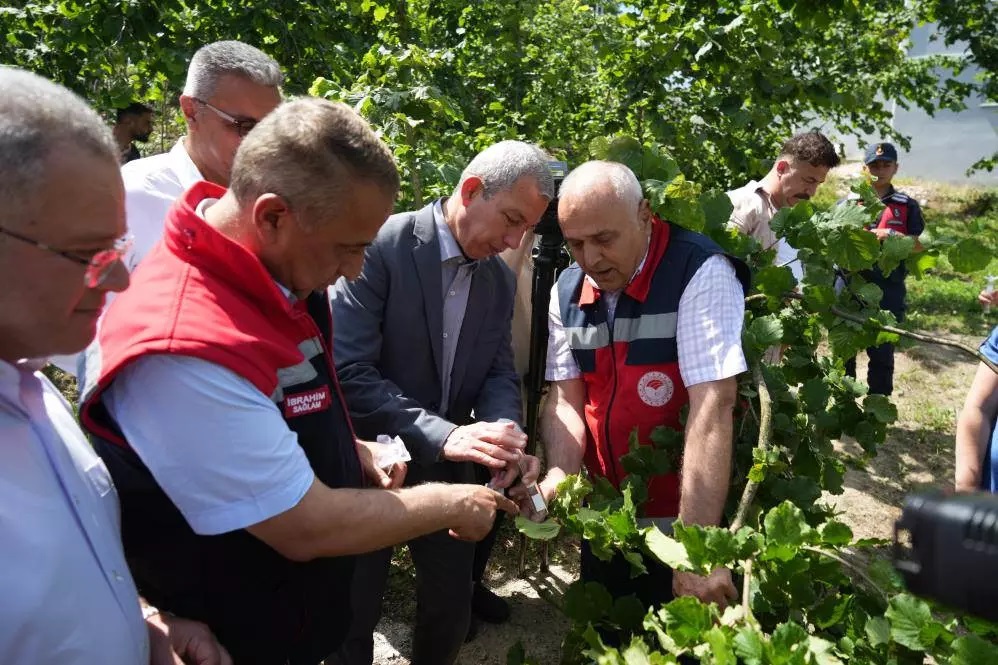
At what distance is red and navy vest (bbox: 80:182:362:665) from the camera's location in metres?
1.21

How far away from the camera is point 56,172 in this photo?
39.4 inches

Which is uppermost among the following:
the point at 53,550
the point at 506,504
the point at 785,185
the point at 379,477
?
the point at 785,185

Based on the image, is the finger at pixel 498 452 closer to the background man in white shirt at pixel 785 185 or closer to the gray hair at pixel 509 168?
the gray hair at pixel 509 168

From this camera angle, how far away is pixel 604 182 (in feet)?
6.91

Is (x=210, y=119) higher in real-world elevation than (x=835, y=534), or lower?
higher

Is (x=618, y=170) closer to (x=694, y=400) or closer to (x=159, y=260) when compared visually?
(x=694, y=400)

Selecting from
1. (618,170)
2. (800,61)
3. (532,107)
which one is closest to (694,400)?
(618,170)

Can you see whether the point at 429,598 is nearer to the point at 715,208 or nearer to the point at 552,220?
the point at 552,220

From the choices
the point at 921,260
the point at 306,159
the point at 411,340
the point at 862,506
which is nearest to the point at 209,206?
the point at 306,159

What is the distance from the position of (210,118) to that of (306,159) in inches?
54.9

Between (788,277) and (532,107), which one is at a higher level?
(532,107)

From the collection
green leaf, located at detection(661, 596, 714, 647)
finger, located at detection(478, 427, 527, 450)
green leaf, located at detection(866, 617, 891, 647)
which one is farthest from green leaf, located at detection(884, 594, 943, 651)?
finger, located at detection(478, 427, 527, 450)

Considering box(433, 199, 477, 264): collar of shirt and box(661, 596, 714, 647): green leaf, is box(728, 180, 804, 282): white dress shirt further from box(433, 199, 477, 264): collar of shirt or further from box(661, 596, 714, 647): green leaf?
box(661, 596, 714, 647): green leaf

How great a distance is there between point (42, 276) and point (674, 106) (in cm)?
424
